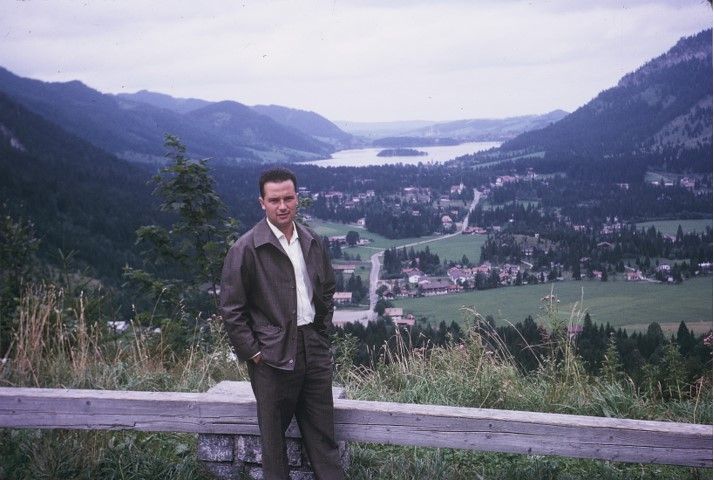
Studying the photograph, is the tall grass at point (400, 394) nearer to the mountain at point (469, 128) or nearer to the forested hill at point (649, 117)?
the forested hill at point (649, 117)

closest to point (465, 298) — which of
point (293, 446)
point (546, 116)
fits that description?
point (293, 446)

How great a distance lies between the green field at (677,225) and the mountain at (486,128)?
202 feet

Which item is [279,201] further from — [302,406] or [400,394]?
[400,394]

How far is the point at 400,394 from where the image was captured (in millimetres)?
3812

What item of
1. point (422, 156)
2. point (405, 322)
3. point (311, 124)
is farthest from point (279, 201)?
point (311, 124)

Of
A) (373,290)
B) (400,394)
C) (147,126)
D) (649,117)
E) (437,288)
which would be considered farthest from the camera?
(147,126)

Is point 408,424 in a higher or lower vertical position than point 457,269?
higher

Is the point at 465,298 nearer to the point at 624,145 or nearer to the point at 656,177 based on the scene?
the point at 656,177

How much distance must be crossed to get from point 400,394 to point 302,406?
1.21 meters

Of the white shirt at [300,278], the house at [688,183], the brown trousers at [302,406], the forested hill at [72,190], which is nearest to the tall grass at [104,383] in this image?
the brown trousers at [302,406]

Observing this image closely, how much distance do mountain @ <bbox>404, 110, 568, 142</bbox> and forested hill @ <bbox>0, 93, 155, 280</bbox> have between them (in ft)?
167

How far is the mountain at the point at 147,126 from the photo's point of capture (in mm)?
116625

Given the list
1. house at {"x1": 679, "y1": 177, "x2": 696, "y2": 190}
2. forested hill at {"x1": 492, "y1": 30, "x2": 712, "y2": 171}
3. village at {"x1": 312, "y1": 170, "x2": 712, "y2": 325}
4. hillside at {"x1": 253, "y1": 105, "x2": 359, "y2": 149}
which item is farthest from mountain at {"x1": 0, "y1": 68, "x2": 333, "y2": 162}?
house at {"x1": 679, "y1": 177, "x2": 696, "y2": 190}

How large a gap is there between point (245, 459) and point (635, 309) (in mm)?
19204
